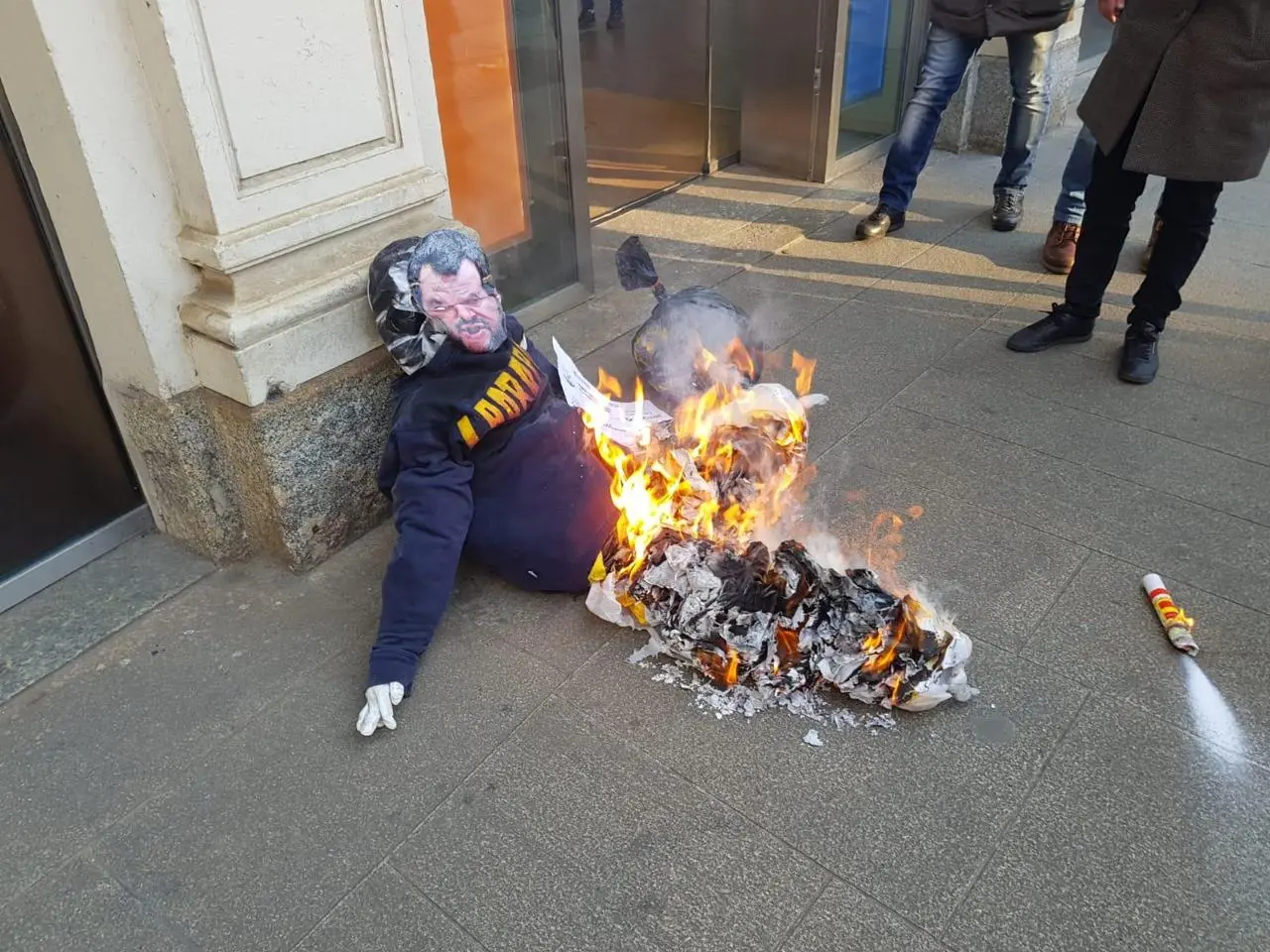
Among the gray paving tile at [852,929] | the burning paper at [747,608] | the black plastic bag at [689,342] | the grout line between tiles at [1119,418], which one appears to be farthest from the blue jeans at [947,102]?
the gray paving tile at [852,929]

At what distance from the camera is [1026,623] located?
2.61 meters

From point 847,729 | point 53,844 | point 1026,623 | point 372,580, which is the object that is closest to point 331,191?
point 372,580

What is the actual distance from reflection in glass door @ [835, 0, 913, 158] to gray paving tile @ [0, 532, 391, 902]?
4.31m

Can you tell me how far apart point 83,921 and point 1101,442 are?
322cm

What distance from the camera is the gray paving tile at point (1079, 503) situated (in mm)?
2805

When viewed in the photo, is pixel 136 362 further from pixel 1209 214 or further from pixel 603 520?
pixel 1209 214

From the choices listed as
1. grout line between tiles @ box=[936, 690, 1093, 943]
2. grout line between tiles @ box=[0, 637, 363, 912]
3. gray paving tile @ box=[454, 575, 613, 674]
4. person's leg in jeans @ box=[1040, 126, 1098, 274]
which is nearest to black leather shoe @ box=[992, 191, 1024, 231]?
person's leg in jeans @ box=[1040, 126, 1098, 274]

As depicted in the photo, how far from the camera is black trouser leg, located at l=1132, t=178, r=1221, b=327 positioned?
136 inches

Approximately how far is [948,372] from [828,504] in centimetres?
108

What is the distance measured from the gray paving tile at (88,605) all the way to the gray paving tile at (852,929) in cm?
198

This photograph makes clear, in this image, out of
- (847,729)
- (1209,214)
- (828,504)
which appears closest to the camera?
(847,729)

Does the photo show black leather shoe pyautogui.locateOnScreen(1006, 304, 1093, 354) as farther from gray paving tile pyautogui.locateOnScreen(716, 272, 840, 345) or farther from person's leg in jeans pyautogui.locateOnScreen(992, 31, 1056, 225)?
person's leg in jeans pyautogui.locateOnScreen(992, 31, 1056, 225)

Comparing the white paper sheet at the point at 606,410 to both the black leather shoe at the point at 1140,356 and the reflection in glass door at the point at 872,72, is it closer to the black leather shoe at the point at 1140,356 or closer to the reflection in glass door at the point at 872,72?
the black leather shoe at the point at 1140,356

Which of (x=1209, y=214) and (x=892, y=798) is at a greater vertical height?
(x=1209, y=214)
